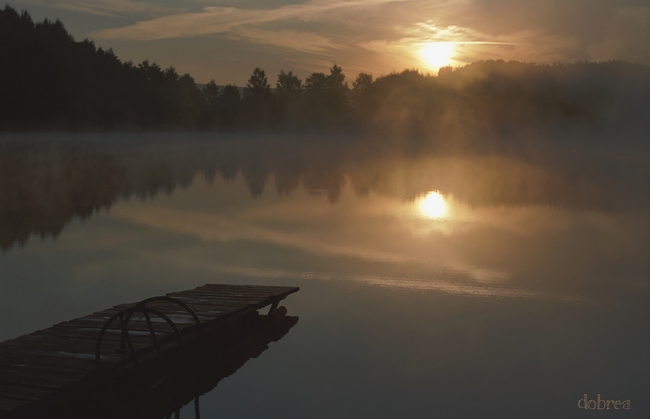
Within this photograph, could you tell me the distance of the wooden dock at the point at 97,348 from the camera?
17.7 ft

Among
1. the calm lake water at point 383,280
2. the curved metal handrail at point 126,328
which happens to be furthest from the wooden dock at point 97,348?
the calm lake water at point 383,280

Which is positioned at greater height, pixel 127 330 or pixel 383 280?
pixel 127 330

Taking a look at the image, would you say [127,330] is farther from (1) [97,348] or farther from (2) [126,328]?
(1) [97,348]

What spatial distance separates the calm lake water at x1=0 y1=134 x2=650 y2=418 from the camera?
7176 millimetres

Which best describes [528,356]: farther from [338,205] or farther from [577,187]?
[577,187]

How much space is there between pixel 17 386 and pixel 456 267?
358 inches

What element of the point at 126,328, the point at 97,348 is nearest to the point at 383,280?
the point at 126,328

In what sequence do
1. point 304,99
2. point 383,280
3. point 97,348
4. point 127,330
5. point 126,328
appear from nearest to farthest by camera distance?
point 97,348
point 126,328
point 127,330
point 383,280
point 304,99

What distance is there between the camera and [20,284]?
36.9 ft

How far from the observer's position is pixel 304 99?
115625 millimetres

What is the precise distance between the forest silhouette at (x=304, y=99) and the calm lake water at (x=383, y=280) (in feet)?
110

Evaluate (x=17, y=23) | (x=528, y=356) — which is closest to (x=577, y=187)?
(x=528, y=356)

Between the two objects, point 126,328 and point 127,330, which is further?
point 127,330

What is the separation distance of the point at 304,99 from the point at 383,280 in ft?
347
